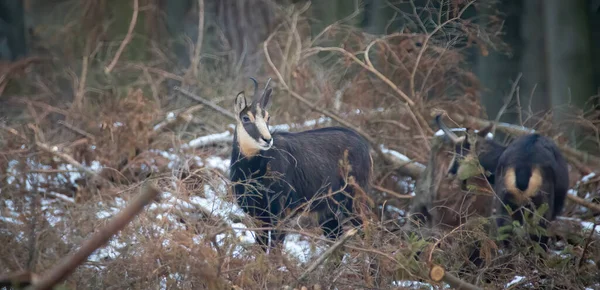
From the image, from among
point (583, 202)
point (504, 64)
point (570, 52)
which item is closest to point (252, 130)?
point (583, 202)

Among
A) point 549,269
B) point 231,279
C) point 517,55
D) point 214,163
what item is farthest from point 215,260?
point 517,55

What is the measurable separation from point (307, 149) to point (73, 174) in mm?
2894

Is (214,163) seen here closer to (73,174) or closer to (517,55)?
(73,174)

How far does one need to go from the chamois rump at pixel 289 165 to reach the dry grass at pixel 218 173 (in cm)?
34

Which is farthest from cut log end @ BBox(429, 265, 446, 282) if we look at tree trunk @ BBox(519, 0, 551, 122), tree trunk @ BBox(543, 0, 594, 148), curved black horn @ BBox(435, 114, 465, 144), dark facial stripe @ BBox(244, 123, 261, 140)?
tree trunk @ BBox(519, 0, 551, 122)

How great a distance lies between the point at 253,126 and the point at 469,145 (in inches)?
97.8

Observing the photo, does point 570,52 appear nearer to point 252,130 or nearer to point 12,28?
point 252,130

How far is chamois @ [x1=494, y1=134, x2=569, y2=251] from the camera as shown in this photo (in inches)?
280

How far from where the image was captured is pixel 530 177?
7.16 m

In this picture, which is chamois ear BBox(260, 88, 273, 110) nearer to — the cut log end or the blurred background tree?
the cut log end

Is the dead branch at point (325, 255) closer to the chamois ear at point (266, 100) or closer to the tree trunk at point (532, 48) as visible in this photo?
the chamois ear at point (266, 100)

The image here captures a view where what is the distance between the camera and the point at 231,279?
17.6 feet

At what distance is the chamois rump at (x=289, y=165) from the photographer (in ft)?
23.1

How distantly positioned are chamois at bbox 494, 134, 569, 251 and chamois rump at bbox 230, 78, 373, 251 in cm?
143
